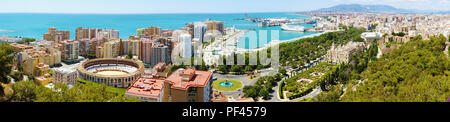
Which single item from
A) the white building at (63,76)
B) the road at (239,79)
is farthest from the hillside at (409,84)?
the white building at (63,76)

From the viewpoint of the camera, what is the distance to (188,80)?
134 inches

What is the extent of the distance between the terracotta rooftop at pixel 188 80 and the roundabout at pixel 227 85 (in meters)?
2.56

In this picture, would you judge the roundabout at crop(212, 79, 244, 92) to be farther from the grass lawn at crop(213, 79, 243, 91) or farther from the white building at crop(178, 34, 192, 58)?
the white building at crop(178, 34, 192, 58)

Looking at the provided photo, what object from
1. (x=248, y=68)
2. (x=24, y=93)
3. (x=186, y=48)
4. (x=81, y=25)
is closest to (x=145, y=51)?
(x=186, y=48)

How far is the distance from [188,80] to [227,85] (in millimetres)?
3153

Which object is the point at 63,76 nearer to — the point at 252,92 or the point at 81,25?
the point at 252,92

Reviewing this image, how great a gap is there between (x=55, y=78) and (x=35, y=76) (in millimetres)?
679

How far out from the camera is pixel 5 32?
14.2m

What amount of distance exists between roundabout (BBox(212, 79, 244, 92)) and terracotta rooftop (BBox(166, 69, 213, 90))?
8.40 feet

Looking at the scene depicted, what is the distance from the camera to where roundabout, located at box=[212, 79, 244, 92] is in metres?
6.24

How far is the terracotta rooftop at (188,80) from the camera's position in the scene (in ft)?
10.6

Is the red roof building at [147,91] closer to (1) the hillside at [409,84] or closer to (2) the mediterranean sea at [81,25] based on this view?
(1) the hillside at [409,84]
